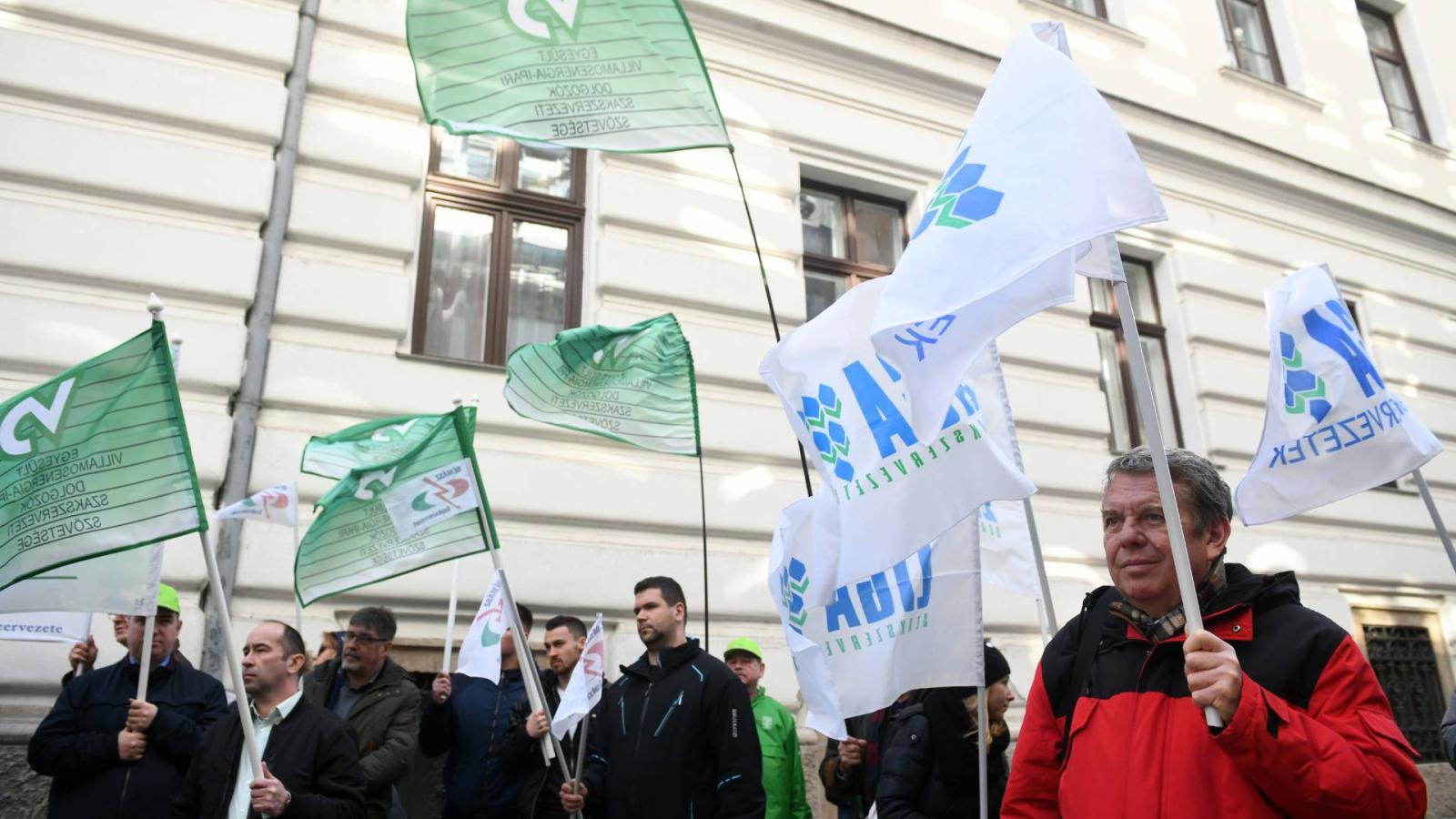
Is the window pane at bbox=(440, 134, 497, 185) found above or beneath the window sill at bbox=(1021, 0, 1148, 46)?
beneath

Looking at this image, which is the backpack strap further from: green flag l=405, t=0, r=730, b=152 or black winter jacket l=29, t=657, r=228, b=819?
black winter jacket l=29, t=657, r=228, b=819

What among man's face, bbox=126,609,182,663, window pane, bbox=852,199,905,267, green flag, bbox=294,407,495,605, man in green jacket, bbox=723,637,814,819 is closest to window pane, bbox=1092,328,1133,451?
window pane, bbox=852,199,905,267

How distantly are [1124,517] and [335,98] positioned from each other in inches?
245

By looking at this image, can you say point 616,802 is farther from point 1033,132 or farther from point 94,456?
point 1033,132

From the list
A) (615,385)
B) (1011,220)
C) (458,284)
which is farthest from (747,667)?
(1011,220)

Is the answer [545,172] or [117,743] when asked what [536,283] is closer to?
[545,172]

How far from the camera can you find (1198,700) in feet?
6.05

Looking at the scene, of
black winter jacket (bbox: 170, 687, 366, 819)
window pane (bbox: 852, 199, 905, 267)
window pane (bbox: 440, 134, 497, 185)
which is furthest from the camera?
window pane (bbox: 852, 199, 905, 267)

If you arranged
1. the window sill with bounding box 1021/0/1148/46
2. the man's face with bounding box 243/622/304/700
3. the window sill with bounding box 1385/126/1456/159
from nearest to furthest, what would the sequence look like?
1. the man's face with bounding box 243/622/304/700
2. the window sill with bounding box 1021/0/1148/46
3. the window sill with bounding box 1385/126/1456/159

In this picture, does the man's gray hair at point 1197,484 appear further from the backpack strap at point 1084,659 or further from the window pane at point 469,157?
the window pane at point 469,157

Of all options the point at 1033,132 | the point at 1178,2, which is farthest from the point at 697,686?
the point at 1178,2

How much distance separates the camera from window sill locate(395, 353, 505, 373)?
6660 millimetres

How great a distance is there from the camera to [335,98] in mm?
7031

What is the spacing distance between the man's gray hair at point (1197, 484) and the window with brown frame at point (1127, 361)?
7260mm
